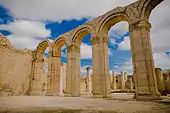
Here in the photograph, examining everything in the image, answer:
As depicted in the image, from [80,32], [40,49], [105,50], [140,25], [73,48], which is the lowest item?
[105,50]

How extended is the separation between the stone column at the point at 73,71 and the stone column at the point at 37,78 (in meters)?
5.53

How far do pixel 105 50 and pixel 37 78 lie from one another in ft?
30.2

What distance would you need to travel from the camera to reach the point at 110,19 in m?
9.05

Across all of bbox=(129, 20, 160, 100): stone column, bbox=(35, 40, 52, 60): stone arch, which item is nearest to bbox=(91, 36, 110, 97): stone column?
bbox=(129, 20, 160, 100): stone column

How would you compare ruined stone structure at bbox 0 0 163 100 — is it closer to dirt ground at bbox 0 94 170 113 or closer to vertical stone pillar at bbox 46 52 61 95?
vertical stone pillar at bbox 46 52 61 95

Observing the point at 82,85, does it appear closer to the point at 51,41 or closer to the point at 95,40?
the point at 51,41

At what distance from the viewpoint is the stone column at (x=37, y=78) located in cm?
1442

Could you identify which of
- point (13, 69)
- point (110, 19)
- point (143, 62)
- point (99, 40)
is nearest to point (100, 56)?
point (99, 40)

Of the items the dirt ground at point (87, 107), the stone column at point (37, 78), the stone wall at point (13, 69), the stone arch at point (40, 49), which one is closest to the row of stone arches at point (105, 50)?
the stone column at point (37, 78)

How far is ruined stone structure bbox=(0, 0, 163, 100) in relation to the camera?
22.4ft

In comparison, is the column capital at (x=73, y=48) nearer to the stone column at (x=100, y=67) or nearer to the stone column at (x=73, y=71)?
the stone column at (x=73, y=71)

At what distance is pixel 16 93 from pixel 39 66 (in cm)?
363

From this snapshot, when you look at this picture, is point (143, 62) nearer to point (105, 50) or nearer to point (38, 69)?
point (105, 50)

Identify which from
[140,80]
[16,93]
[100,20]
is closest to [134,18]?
[100,20]
